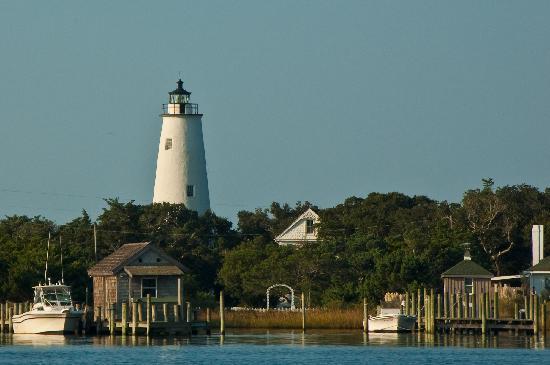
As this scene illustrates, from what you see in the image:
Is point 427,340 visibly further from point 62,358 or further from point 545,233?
point 545,233

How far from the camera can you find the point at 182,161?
115500 millimetres

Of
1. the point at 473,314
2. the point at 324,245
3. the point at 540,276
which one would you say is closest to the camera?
the point at 473,314

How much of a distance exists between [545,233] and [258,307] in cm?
1724

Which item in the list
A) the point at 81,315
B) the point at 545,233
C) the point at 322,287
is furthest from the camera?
the point at 545,233

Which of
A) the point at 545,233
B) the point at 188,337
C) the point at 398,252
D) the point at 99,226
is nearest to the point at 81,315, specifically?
the point at 188,337

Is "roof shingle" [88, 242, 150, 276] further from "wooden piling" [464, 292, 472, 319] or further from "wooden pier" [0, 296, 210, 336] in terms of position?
"wooden piling" [464, 292, 472, 319]

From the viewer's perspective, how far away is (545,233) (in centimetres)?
10225

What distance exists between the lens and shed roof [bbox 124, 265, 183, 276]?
84.1 meters

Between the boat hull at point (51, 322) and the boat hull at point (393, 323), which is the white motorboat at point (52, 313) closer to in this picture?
the boat hull at point (51, 322)

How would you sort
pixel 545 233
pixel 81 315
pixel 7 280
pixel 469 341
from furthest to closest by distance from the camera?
1. pixel 545 233
2. pixel 7 280
3. pixel 81 315
4. pixel 469 341

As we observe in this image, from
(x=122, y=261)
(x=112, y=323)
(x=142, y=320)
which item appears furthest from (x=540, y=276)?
(x=112, y=323)

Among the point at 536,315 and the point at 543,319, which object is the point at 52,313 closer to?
the point at 536,315

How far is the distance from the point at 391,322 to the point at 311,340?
17.1 ft

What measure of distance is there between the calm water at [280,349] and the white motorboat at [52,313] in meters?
0.75
